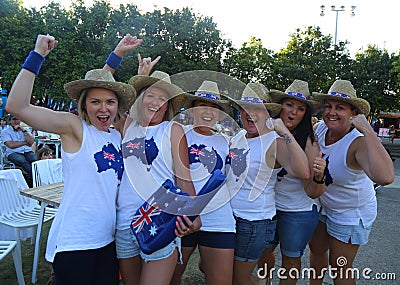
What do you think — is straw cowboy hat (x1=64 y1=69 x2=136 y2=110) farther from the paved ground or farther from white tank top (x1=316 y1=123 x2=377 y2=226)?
the paved ground

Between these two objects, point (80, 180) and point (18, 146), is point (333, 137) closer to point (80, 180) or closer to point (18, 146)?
point (80, 180)

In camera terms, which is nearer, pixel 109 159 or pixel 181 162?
pixel 109 159

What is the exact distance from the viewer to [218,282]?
2.10m

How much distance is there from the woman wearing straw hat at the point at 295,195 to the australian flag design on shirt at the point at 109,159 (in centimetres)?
115

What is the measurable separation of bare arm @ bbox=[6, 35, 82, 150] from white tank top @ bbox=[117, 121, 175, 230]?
32 centimetres

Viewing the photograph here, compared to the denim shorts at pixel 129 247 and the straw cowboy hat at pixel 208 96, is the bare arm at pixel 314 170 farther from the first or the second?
the denim shorts at pixel 129 247

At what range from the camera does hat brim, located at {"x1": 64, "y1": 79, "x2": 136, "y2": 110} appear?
1.88 m

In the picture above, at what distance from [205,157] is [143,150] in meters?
0.43

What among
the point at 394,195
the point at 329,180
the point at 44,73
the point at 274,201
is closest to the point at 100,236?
the point at 274,201

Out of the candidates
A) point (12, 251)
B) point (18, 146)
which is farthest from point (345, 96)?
point (18, 146)

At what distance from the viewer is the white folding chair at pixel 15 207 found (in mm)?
3227

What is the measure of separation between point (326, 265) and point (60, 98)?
14.4m

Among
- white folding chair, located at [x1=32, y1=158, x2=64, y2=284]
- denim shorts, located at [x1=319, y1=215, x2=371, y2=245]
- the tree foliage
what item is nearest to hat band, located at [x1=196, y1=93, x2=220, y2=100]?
denim shorts, located at [x1=319, y1=215, x2=371, y2=245]

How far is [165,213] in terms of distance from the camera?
1.69m
